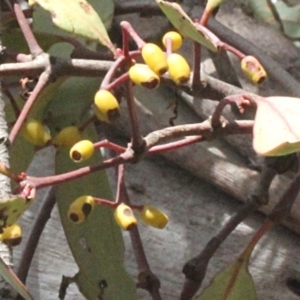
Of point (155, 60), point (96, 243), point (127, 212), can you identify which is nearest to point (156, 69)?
point (155, 60)

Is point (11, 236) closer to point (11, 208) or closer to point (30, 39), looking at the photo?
point (11, 208)

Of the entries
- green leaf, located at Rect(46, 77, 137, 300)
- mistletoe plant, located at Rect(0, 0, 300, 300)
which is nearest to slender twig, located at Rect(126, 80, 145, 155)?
mistletoe plant, located at Rect(0, 0, 300, 300)

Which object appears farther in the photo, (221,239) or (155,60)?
→ (221,239)

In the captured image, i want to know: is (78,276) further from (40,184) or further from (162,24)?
(162,24)

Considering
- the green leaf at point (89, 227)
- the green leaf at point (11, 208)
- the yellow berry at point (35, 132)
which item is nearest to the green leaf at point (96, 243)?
the green leaf at point (89, 227)

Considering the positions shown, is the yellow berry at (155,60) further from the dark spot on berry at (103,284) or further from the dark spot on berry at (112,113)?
the dark spot on berry at (103,284)

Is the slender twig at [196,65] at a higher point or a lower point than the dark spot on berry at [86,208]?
higher

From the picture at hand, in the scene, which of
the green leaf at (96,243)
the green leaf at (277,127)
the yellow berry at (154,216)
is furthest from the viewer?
the green leaf at (96,243)

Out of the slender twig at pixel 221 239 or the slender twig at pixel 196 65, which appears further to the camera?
the slender twig at pixel 221 239

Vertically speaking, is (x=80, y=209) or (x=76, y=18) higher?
(x=76, y=18)
